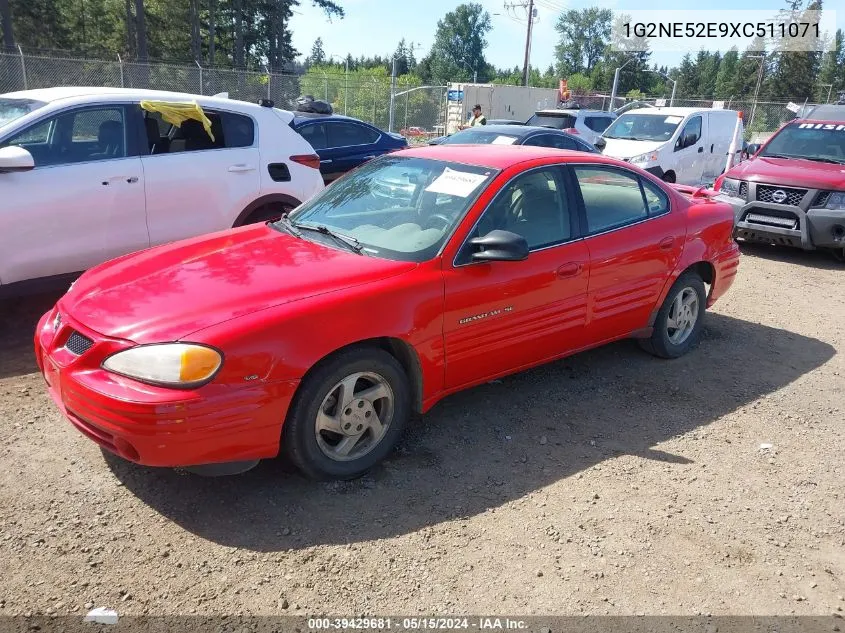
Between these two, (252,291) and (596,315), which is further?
→ (596,315)

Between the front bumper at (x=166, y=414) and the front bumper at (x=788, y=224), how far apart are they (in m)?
7.70

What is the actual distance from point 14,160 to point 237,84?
1710 cm

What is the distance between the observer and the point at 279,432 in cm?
312

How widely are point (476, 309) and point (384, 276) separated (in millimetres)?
581

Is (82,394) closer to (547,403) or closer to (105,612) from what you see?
(105,612)

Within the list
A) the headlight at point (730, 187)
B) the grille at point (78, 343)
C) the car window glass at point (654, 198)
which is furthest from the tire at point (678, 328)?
the headlight at point (730, 187)

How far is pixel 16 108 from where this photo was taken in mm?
5273

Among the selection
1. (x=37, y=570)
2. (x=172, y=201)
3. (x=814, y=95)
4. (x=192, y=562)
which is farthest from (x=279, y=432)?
(x=814, y=95)

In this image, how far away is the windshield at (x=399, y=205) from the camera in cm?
377

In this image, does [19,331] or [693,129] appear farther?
[693,129]

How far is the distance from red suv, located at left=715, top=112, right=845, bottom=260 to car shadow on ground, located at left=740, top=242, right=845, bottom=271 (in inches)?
7.2

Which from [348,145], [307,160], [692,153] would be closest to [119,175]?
[307,160]

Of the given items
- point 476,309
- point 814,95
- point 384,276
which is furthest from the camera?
point 814,95

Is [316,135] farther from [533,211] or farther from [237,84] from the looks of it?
[237,84]
